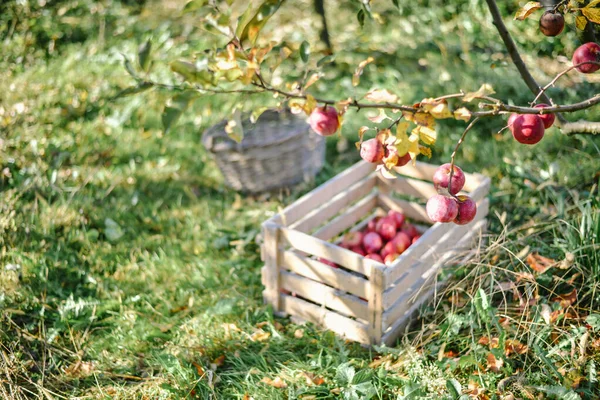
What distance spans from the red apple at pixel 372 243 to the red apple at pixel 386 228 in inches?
1.8

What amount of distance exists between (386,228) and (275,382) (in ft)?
2.95

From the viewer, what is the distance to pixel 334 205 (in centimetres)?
256

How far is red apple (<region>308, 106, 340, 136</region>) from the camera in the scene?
156 centimetres

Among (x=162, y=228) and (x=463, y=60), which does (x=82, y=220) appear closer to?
(x=162, y=228)

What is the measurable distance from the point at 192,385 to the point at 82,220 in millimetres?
1256

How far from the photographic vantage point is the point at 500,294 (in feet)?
7.36

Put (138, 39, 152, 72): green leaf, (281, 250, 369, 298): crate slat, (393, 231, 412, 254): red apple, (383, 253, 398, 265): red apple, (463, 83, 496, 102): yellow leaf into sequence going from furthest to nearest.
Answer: (393, 231, 412, 254): red apple, (383, 253, 398, 265): red apple, (281, 250, 369, 298): crate slat, (138, 39, 152, 72): green leaf, (463, 83, 496, 102): yellow leaf

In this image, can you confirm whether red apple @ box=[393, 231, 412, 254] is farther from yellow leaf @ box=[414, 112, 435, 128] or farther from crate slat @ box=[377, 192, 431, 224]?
yellow leaf @ box=[414, 112, 435, 128]

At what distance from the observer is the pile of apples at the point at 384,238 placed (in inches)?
97.0

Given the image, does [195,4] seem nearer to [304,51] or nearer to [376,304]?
[304,51]

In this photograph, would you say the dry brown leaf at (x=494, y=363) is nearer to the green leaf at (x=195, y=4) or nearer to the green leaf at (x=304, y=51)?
the green leaf at (x=304, y=51)

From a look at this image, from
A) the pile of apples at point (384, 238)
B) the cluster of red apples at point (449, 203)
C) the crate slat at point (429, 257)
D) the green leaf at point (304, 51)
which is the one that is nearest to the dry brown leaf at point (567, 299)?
the crate slat at point (429, 257)

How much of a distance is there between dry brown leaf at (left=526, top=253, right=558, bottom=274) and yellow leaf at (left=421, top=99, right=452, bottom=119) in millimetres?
1092

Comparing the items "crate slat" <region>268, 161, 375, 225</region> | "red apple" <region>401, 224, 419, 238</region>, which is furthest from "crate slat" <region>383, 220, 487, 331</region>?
"crate slat" <region>268, 161, 375, 225</region>
